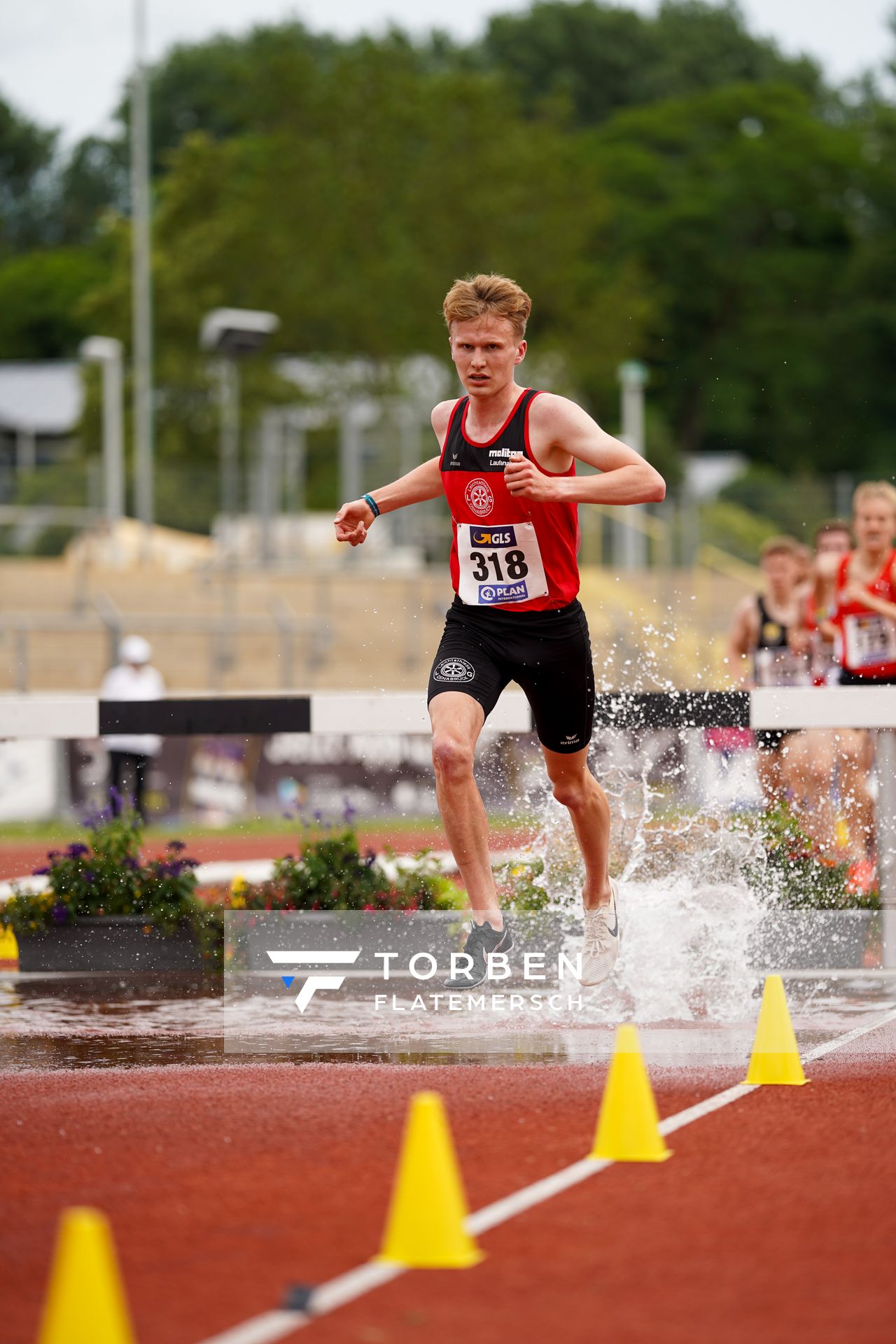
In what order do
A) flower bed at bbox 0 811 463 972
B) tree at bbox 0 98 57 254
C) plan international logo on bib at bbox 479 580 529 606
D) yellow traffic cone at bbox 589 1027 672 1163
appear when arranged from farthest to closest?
tree at bbox 0 98 57 254 < flower bed at bbox 0 811 463 972 < plan international logo on bib at bbox 479 580 529 606 < yellow traffic cone at bbox 589 1027 672 1163

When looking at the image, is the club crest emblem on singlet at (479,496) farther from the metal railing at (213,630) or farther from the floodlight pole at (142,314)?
the floodlight pole at (142,314)

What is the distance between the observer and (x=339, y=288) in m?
36.6

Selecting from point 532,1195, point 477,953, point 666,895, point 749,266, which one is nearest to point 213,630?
point 666,895

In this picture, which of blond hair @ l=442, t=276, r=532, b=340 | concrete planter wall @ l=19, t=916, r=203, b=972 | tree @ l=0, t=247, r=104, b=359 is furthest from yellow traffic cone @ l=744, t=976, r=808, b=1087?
tree @ l=0, t=247, r=104, b=359

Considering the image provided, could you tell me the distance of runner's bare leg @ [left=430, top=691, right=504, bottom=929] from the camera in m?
6.74

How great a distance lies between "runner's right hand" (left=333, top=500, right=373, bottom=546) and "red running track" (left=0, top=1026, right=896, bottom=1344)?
6.63 ft

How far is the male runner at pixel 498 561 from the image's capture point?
265 inches

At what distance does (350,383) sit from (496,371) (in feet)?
101

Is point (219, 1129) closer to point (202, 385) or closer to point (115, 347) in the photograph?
point (115, 347)

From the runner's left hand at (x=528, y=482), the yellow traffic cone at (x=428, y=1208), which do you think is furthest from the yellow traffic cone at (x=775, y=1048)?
the yellow traffic cone at (x=428, y=1208)

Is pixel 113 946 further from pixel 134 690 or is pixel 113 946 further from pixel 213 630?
pixel 213 630

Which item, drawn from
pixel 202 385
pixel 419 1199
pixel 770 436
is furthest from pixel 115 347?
pixel 419 1199

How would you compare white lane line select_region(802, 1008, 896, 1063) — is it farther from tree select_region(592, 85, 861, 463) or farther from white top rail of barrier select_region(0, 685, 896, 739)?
tree select_region(592, 85, 861, 463)

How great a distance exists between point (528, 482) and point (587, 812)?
164cm
